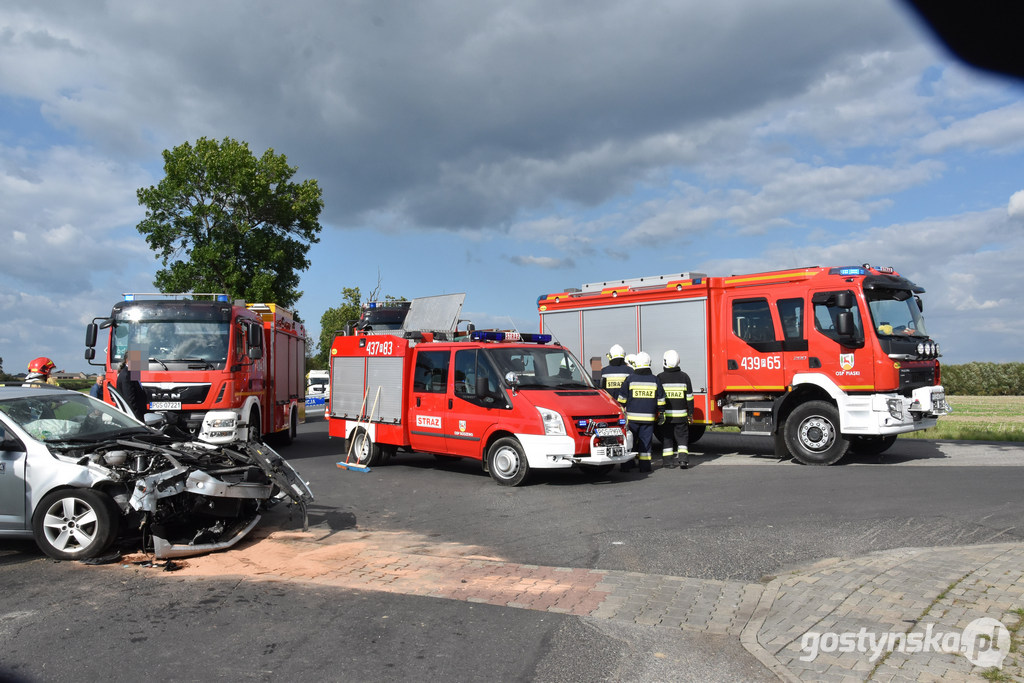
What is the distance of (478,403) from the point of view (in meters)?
11.2

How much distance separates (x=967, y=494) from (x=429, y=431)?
712 cm

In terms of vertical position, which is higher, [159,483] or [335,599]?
[159,483]

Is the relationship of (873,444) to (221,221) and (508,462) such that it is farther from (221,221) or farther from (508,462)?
(221,221)

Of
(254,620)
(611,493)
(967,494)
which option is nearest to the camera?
(254,620)

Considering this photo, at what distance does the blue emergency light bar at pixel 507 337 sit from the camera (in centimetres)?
1197

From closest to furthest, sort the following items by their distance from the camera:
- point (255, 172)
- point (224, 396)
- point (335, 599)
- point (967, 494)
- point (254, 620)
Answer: point (254, 620)
point (335, 599)
point (967, 494)
point (224, 396)
point (255, 172)

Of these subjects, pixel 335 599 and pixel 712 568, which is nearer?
pixel 335 599

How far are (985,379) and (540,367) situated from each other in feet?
147

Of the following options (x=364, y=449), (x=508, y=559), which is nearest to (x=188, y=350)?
(x=364, y=449)

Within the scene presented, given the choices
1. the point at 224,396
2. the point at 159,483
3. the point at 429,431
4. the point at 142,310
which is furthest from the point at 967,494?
the point at 142,310

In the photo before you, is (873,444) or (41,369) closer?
(41,369)

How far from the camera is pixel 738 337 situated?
524 inches

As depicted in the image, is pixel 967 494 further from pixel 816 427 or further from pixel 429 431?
pixel 429 431

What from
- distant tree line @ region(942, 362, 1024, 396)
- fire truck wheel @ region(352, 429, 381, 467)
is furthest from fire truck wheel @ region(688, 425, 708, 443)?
distant tree line @ region(942, 362, 1024, 396)
